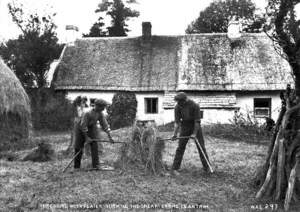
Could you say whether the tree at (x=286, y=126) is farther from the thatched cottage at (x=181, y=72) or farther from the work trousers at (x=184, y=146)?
the thatched cottage at (x=181, y=72)

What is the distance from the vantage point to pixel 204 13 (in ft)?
142

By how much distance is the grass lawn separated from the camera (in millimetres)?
7930

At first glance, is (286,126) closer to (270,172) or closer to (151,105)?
(270,172)

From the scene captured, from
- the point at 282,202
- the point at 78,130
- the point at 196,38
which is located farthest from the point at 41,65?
the point at 282,202

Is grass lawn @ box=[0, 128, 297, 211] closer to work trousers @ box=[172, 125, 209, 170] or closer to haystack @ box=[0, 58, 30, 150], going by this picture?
work trousers @ box=[172, 125, 209, 170]

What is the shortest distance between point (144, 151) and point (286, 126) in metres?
3.76

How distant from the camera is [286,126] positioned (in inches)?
341

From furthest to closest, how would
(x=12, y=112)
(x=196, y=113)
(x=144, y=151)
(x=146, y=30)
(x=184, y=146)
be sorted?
(x=146, y=30) < (x=12, y=112) < (x=144, y=151) < (x=184, y=146) < (x=196, y=113)

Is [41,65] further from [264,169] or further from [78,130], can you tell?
[264,169]

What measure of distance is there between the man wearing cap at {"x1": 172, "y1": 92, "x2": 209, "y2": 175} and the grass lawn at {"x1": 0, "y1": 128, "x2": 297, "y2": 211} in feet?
1.35

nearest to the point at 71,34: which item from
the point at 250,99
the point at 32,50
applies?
the point at 32,50

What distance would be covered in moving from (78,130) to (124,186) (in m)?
2.49

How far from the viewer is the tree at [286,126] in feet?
26.7

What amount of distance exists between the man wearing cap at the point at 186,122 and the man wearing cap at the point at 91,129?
187 cm
